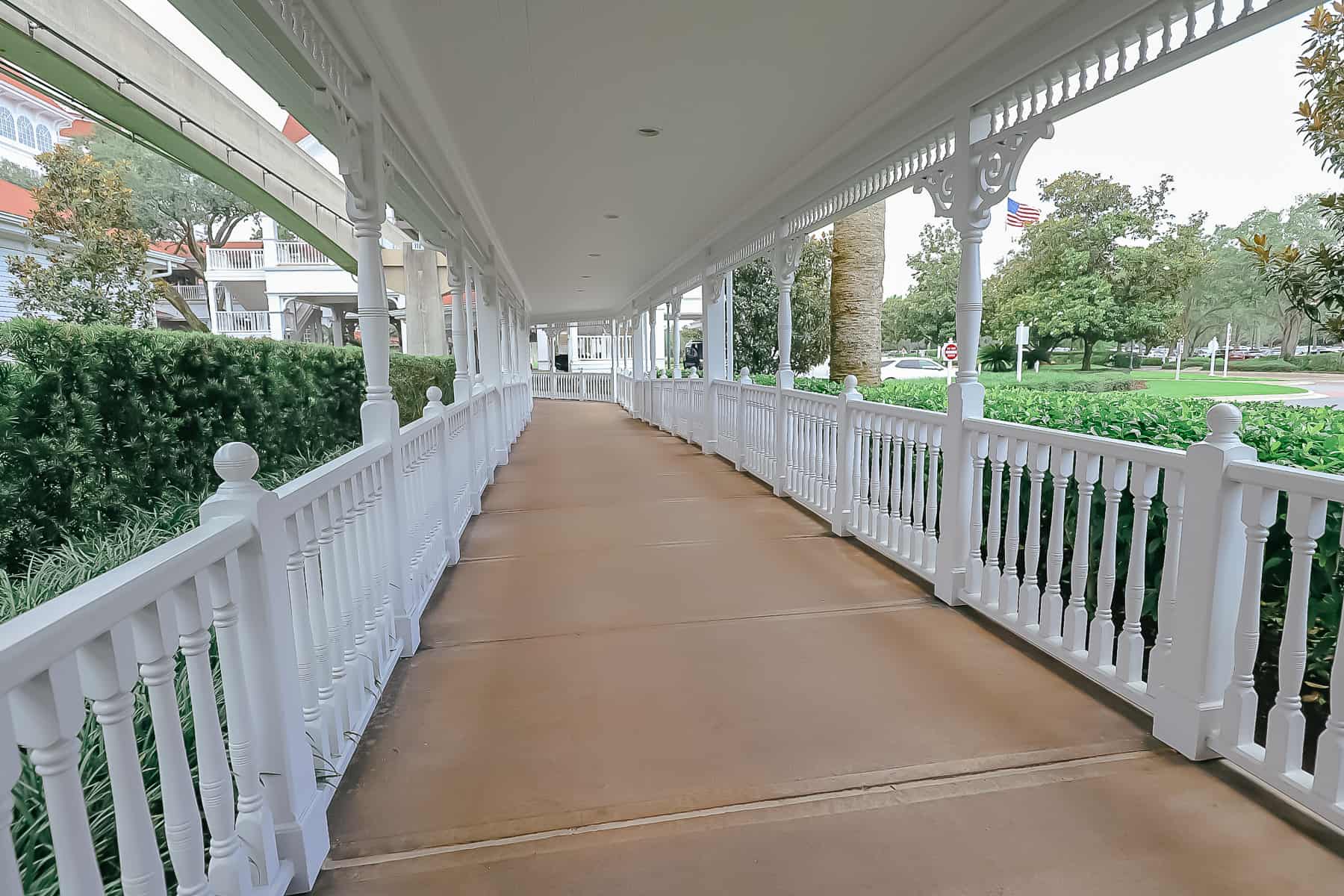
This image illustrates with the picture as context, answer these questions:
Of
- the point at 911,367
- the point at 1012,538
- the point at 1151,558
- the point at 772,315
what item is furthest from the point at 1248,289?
the point at 911,367

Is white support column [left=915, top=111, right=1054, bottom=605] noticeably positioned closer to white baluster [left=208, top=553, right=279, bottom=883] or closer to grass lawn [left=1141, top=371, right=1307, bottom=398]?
grass lawn [left=1141, top=371, right=1307, bottom=398]

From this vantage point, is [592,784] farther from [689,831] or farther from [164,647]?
[164,647]

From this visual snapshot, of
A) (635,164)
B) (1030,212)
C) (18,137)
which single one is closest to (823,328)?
(1030,212)

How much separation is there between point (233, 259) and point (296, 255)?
311 centimetres

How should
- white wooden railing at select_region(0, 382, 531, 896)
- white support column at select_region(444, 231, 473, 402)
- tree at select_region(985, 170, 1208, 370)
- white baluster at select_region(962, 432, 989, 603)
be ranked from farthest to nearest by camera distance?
tree at select_region(985, 170, 1208, 370)
white support column at select_region(444, 231, 473, 402)
white baluster at select_region(962, 432, 989, 603)
white wooden railing at select_region(0, 382, 531, 896)

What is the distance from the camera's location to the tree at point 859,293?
8711 millimetres

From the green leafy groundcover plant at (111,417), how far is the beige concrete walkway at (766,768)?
1.87 metres

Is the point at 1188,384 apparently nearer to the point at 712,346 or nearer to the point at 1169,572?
the point at 1169,572

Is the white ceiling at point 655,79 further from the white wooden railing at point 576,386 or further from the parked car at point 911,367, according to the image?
the white wooden railing at point 576,386

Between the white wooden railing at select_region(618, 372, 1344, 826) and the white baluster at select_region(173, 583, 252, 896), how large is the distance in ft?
8.90

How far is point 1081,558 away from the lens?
2.95m

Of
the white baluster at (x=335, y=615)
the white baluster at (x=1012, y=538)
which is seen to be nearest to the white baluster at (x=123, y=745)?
the white baluster at (x=335, y=615)

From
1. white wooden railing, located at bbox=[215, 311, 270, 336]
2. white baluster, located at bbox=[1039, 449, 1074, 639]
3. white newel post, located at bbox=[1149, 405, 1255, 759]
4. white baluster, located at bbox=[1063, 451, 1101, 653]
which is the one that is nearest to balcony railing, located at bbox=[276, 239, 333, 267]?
white wooden railing, located at bbox=[215, 311, 270, 336]

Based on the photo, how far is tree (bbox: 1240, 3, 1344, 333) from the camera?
267cm
